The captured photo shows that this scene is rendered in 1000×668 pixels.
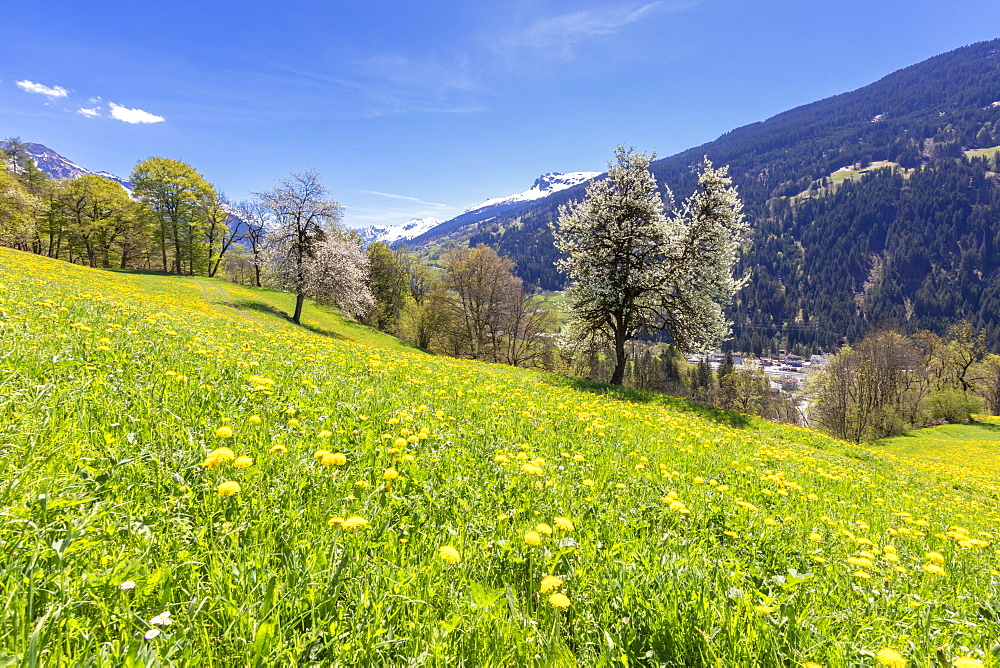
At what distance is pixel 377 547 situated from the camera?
3.20 metres

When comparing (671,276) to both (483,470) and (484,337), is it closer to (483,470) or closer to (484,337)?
(483,470)

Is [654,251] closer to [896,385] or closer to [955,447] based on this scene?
[955,447]

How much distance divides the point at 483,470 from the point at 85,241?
89.4m

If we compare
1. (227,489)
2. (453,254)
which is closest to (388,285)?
(453,254)

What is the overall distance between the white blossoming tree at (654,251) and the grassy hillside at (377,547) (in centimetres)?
1780

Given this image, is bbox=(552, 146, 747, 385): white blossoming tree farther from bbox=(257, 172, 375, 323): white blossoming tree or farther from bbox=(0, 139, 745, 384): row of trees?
bbox=(257, 172, 375, 323): white blossoming tree

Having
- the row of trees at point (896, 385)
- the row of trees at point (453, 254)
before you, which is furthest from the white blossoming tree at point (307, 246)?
the row of trees at point (896, 385)

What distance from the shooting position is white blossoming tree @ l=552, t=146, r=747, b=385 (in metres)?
23.1

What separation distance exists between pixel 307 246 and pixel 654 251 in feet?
106

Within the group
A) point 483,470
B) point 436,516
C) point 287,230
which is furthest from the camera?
point 287,230

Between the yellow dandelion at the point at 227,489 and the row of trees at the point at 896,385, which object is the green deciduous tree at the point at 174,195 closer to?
the yellow dandelion at the point at 227,489

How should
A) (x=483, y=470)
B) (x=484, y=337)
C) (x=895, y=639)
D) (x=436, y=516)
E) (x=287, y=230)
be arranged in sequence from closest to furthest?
(x=895, y=639) → (x=436, y=516) → (x=483, y=470) → (x=287, y=230) → (x=484, y=337)

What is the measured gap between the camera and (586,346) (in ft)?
91.4

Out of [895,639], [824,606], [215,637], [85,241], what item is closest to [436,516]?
[215,637]
